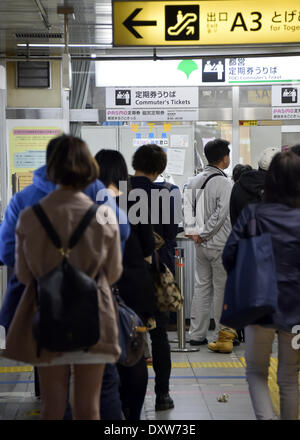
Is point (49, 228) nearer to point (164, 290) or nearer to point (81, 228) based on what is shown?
point (81, 228)

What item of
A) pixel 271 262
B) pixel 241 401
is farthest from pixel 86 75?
pixel 271 262

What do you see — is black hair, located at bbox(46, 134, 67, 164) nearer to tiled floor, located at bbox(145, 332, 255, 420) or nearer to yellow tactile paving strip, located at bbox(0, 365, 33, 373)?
tiled floor, located at bbox(145, 332, 255, 420)

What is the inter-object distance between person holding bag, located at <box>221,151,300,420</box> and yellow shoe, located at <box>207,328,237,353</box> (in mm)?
3159

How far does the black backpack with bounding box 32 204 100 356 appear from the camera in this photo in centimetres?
338

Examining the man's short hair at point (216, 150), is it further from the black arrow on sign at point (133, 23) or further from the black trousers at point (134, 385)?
the black trousers at point (134, 385)

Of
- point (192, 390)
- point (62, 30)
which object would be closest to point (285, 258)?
point (192, 390)

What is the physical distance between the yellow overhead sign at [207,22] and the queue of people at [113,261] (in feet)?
4.06

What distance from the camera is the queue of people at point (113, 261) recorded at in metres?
3.50

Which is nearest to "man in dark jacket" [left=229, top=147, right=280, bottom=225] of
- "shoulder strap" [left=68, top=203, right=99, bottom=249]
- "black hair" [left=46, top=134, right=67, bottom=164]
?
"black hair" [left=46, top=134, right=67, bottom=164]

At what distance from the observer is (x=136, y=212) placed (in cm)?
457

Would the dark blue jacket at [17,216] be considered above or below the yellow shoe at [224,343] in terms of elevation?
above

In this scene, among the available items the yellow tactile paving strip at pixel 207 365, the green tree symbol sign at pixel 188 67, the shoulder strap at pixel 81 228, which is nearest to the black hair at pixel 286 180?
the shoulder strap at pixel 81 228

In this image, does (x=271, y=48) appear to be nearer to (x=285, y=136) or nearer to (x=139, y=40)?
(x=285, y=136)

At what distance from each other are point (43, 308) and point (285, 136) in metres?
6.21
